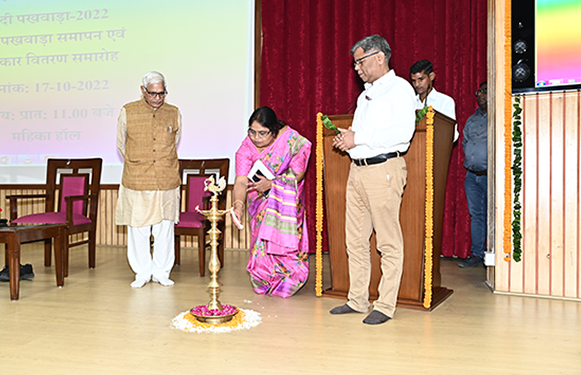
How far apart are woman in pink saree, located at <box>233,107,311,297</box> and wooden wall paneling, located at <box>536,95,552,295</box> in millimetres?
1526

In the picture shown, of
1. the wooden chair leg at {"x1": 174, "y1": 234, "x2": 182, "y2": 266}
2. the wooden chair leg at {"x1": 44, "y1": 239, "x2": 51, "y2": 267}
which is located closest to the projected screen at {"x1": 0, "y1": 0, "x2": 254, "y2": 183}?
the wooden chair leg at {"x1": 174, "y1": 234, "x2": 182, "y2": 266}

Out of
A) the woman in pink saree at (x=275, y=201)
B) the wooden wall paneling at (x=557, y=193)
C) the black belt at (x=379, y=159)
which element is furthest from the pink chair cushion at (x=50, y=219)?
the wooden wall paneling at (x=557, y=193)

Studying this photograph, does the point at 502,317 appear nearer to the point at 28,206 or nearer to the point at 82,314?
the point at 82,314

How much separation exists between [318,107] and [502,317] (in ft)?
9.98

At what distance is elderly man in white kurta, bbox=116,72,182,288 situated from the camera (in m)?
3.60

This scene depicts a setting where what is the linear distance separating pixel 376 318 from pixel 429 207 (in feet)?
2.32

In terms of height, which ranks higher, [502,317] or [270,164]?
[270,164]

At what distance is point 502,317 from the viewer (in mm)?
2732

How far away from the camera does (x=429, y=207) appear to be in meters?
2.81

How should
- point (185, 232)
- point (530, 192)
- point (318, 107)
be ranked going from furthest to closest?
point (318, 107) → point (185, 232) → point (530, 192)

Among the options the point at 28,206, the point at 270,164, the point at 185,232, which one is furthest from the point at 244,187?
the point at 28,206

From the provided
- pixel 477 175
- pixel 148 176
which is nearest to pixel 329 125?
pixel 148 176

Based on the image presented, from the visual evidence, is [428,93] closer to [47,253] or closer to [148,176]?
[148,176]

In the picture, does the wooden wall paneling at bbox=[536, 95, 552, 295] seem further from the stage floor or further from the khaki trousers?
the khaki trousers
